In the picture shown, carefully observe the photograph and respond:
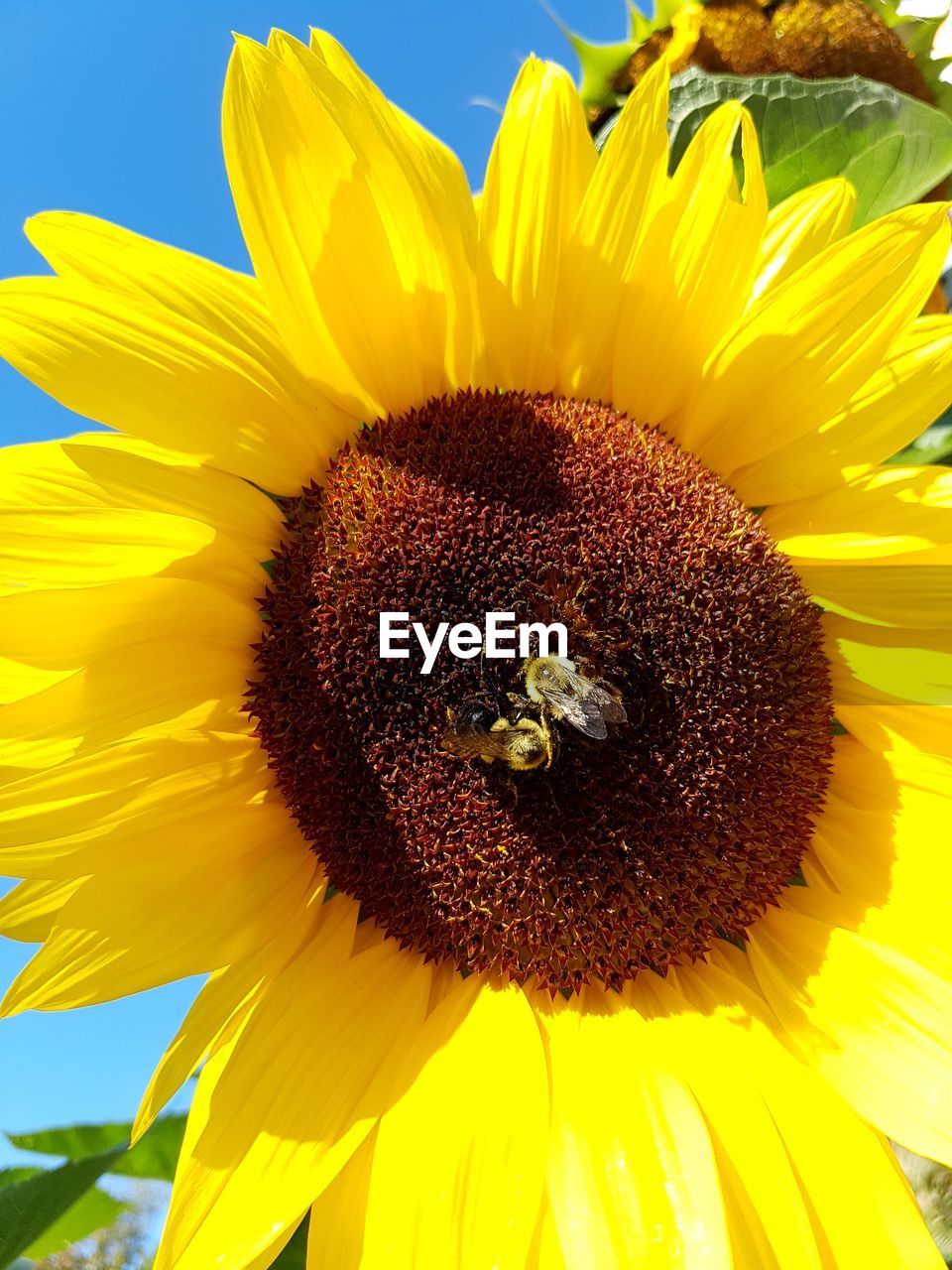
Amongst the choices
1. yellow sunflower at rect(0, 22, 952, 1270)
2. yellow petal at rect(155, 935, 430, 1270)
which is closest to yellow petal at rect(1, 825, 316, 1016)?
yellow sunflower at rect(0, 22, 952, 1270)

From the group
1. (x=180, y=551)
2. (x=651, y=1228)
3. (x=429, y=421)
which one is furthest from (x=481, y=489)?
(x=651, y=1228)

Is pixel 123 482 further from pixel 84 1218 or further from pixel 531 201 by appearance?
pixel 84 1218

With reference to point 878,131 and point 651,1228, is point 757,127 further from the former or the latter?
point 651,1228

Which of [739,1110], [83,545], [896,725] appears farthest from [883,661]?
[83,545]

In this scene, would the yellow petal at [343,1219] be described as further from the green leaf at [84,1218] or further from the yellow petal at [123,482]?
the yellow petal at [123,482]

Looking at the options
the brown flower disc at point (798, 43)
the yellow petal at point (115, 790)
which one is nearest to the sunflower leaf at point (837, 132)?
the brown flower disc at point (798, 43)

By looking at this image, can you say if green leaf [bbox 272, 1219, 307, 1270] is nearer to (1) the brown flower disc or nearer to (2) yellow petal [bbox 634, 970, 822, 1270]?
(2) yellow petal [bbox 634, 970, 822, 1270]
